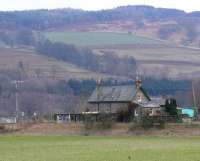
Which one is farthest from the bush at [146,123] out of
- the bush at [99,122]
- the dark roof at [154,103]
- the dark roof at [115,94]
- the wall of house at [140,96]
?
the wall of house at [140,96]

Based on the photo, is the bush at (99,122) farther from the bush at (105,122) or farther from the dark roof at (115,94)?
the dark roof at (115,94)

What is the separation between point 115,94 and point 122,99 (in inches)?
109

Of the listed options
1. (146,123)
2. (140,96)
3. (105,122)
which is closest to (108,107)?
(140,96)

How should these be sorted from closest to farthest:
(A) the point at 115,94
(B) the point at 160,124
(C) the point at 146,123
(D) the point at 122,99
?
(B) the point at 160,124, (C) the point at 146,123, (D) the point at 122,99, (A) the point at 115,94

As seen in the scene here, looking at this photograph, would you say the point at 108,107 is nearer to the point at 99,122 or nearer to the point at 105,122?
the point at 99,122

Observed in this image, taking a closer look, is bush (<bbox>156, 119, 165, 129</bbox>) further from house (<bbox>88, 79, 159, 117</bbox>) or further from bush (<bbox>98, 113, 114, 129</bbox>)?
house (<bbox>88, 79, 159, 117</bbox>)

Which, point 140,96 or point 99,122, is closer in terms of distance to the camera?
point 99,122

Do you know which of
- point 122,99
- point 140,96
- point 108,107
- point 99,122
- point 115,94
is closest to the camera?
point 99,122

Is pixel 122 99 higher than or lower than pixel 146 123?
higher

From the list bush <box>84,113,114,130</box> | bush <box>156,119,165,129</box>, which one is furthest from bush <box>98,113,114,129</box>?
bush <box>156,119,165,129</box>

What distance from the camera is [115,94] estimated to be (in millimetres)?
115125

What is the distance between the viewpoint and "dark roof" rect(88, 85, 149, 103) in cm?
11275

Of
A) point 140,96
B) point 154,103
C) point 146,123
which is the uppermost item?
point 140,96

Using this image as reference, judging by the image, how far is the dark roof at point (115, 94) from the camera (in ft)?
370
